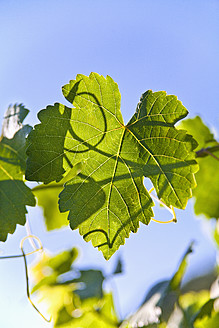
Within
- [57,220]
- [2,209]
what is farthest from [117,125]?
[57,220]

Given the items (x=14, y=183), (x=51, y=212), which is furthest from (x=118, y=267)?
(x=14, y=183)

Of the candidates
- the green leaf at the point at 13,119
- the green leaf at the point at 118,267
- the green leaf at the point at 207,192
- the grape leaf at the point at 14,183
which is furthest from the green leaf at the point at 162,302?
the green leaf at the point at 13,119

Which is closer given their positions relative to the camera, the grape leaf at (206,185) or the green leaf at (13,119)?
the green leaf at (13,119)

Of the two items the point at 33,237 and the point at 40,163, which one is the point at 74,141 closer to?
the point at 40,163

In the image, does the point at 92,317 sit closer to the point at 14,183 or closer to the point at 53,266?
the point at 53,266

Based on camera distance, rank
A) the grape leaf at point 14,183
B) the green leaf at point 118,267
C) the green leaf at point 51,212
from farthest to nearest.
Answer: the green leaf at point 118,267 → the green leaf at point 51,212 → the grape leaf at point 14,183

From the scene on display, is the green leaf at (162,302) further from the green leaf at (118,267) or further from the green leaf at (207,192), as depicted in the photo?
the green leaf at (118,267)

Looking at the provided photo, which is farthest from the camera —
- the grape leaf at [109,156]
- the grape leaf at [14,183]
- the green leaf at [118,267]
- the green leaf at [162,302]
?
the green leaf at [118,267]
